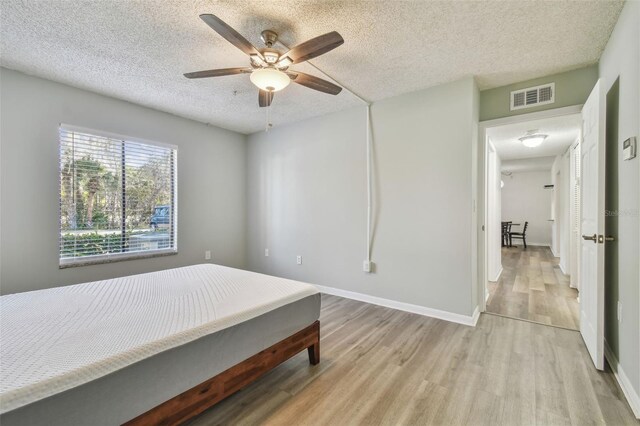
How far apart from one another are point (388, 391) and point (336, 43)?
222cm

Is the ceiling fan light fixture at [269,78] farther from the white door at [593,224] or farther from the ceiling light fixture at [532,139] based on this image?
the ceiling light fixture at [532,139]

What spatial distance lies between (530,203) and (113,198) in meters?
11.0

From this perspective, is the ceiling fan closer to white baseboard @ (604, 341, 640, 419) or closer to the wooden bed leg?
the wooden bed leg

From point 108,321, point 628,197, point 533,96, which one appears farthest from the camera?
point 533,96

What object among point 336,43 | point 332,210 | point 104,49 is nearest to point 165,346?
point 336,43

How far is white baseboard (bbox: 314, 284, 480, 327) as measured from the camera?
114 inches

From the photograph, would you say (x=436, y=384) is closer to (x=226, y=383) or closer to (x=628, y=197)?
(x=226, y=383)

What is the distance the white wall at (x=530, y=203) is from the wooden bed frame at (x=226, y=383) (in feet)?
32.2

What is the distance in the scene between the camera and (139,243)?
3.67 m

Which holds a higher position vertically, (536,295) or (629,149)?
(629,149)

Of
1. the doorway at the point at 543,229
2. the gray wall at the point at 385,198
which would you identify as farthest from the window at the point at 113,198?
the doorway at the point at 543,229

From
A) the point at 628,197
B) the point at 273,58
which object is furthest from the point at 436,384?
the point at 273,58

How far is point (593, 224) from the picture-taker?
7.11 feet

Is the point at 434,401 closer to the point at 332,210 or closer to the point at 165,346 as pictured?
the point at 165,346
